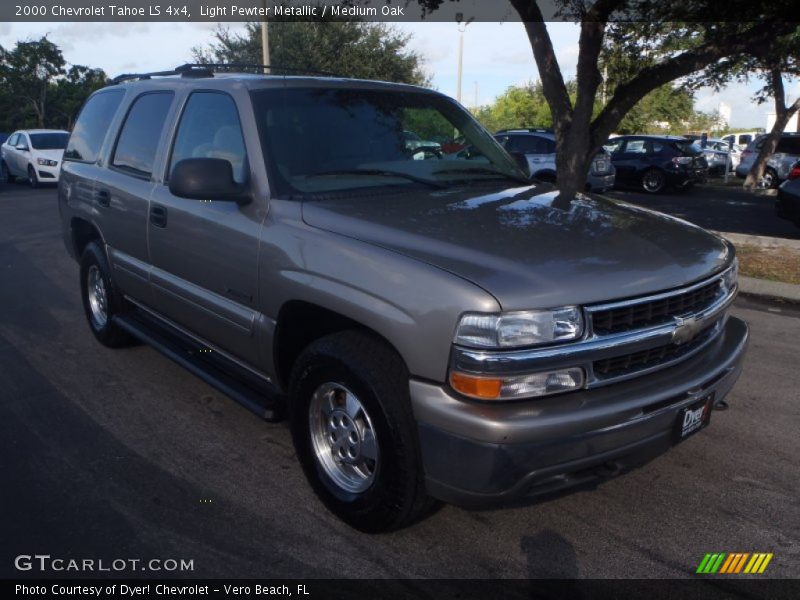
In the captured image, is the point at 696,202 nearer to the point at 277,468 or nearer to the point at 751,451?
the point at 751,451

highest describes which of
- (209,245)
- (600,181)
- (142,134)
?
(142,134)

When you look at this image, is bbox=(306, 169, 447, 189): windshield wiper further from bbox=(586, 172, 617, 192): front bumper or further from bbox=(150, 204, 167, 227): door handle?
bbox=(586, 172, 617, 192): front bumper

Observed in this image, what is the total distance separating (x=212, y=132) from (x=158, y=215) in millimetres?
643

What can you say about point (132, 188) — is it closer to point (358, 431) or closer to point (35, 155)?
point (358, 431)

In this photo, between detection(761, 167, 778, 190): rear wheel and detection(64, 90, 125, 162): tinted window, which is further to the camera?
detection(761, 167, 778, 190): rear wheel

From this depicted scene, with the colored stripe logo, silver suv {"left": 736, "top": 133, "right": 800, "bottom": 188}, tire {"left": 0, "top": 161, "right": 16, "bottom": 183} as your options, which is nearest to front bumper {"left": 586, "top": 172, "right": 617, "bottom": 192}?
silver suv {"left": 736, "top": 133, "right": 800, "bottom": 188}

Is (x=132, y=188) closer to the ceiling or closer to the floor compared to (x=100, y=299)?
closer to the ceiling

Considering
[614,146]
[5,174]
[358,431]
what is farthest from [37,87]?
[358,431]

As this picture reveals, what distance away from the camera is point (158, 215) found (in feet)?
14.4

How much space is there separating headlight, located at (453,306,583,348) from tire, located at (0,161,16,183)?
79.0ft

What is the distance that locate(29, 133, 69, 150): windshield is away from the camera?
20.9m

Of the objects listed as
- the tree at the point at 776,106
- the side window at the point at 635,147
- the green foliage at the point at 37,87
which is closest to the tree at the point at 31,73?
the green foliage at the point at 37,87

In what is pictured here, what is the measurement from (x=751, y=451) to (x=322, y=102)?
3002mm

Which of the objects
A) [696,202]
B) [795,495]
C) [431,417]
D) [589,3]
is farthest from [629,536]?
[696,202]
